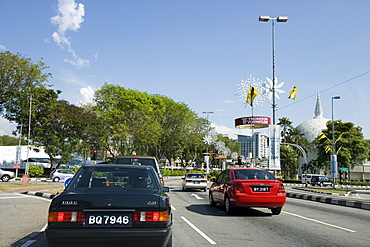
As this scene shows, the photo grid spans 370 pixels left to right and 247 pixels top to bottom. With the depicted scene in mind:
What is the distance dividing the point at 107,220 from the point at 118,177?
1.51 metres

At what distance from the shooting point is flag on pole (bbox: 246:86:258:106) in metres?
34.0

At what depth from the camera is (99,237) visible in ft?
15.2

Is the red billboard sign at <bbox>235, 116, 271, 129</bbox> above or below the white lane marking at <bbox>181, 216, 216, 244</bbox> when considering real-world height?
above

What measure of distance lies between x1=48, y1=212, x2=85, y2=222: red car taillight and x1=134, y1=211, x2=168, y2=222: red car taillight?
2.36 ft

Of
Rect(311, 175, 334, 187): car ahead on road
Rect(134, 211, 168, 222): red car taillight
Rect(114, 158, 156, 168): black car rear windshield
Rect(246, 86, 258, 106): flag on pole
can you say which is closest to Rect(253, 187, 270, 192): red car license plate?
Rect(114, 158, 156, 168): black car rear windshield

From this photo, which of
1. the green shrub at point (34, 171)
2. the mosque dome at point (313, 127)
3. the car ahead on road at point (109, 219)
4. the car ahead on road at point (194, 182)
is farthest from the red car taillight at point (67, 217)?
the mosque dome at point (313, 127)

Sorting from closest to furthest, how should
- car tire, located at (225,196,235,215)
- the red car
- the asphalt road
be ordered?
the asphalt road
the red car
car tire, located at (225,196,235,215)

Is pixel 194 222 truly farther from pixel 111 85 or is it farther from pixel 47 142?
pixel 111 85

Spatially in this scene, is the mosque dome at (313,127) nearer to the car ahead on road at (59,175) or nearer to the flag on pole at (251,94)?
the flag on pole at (251,94)

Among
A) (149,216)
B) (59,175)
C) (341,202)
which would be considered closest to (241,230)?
(149,216)

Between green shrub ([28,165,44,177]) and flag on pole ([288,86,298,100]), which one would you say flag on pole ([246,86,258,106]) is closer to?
flag on pole ([288,86,298,100])

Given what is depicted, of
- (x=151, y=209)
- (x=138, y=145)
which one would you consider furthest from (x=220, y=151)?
(x=151, y=209)

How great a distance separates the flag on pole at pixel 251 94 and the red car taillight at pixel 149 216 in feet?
97.7

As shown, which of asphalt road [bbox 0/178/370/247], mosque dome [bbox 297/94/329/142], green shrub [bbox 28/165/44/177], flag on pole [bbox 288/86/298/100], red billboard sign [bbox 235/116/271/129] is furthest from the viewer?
mosque dome [bbox 297/94/329/142]
